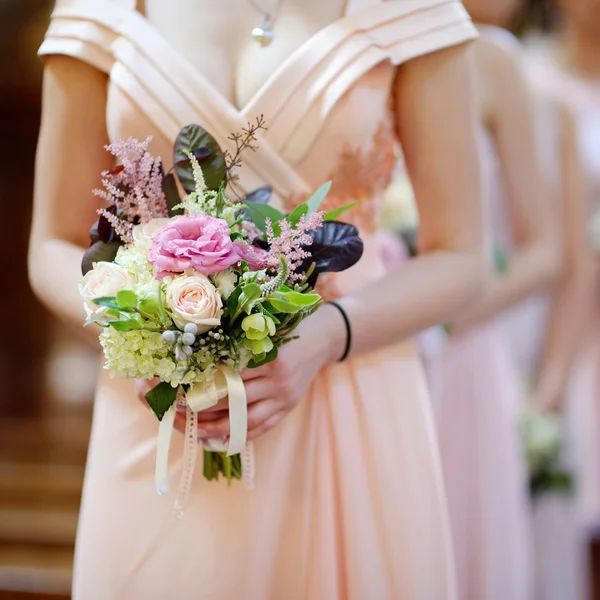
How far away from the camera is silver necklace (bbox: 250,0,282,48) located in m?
1.37

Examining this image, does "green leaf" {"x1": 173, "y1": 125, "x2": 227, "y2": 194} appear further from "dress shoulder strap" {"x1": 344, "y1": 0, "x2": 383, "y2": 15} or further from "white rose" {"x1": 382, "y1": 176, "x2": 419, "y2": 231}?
"white rose" {"x1": 382, "y1": 176, "x2": 419, "y2": 231}

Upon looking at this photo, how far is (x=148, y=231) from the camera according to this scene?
3.62 ft

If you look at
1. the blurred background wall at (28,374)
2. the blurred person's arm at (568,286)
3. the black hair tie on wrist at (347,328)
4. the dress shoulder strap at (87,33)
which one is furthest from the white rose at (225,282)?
the blurred background wall at (28,374)

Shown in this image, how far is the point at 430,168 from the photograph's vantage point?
4.70 ft

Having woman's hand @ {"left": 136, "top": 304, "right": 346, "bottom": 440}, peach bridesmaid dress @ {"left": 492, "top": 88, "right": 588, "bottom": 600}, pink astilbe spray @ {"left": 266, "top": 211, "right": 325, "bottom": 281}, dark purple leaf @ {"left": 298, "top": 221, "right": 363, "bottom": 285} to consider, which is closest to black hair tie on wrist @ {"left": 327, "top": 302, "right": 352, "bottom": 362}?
woman's hand @ {"left": 136, "top": 304, "right": 346, "bottom": 440}

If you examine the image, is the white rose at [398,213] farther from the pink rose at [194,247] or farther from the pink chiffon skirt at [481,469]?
the pink rose at [194,247]

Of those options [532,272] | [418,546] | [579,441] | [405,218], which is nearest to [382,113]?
[418,546]

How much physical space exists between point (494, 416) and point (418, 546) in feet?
4.41

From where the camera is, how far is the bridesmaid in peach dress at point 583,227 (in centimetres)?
323

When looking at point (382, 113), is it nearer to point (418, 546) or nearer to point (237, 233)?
point (237, 233)

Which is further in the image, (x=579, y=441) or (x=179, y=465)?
(x=579, y=441)

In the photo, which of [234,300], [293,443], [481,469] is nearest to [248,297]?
[234,300]

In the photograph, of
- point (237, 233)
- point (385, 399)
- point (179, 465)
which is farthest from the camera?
point (385, 399)

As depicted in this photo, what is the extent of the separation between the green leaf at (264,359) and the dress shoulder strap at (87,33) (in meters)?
0.54
